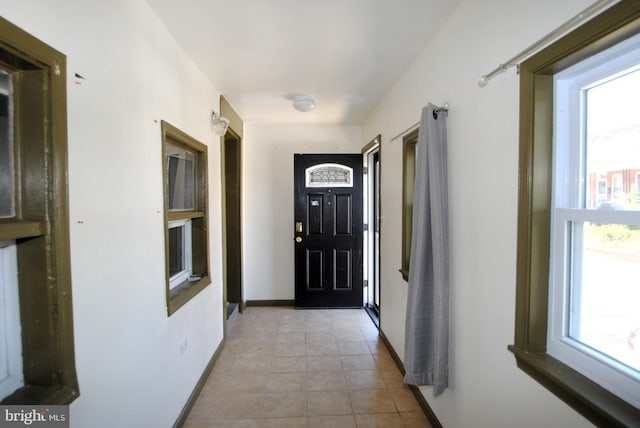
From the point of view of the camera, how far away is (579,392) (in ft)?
2.81

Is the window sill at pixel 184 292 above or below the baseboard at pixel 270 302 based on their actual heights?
above

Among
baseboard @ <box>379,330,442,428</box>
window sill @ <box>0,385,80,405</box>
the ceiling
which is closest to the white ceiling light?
the ceiling

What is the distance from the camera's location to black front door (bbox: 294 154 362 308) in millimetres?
3795

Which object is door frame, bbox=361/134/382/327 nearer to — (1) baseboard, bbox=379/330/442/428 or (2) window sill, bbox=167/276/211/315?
(1) baseboard, bbox=379/330/442/428

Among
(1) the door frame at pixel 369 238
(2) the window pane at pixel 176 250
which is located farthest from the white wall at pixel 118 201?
(1) the door frame at pixel 369 238

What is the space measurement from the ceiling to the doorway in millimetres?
912

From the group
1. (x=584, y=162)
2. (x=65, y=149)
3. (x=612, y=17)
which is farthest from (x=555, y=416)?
(x=65, y=149)

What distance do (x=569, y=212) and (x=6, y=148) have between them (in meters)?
1.81

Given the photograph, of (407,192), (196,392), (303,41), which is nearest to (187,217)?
(196,392)

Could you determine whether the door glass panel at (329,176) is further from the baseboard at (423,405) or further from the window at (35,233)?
the window at (35,233)

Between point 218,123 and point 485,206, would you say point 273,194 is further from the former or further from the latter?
point 485,206

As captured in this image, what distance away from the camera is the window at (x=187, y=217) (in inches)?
76.7

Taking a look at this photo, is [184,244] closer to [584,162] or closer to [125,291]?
[125,291]

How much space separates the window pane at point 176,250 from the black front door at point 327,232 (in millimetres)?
1756
